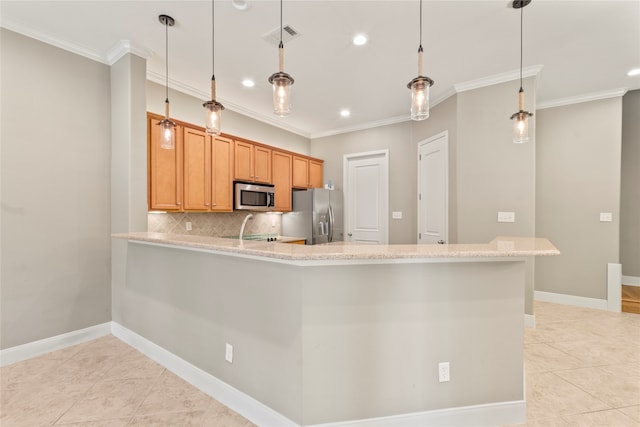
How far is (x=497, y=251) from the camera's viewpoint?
4.95 ft

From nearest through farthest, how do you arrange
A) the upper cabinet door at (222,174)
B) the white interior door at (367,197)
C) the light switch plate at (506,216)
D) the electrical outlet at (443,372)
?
the electrical outlet at (443,372)
the light switch plate at (506,216)
the upper cabinet door at (222,174)
the white interior door at (367,197)

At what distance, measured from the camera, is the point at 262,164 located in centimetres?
440

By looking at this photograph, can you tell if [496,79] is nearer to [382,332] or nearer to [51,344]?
[382,332]

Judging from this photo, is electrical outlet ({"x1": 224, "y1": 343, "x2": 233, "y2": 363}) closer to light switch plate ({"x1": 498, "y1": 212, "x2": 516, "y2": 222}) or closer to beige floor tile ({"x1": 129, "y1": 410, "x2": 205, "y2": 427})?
beige floor tile ({"x1": 129, "y1": 410, "x2": 205, "y2": 427})

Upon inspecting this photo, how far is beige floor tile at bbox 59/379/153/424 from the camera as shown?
72.5 inches

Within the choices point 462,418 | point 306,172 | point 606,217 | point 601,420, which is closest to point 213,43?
point 306,172

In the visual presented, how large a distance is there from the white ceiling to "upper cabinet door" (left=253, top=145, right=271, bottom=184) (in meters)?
0.88

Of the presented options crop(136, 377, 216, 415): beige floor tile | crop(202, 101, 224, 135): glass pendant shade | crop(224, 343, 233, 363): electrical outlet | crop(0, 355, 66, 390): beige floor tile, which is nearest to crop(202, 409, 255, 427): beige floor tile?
crop(136, 377, 216, 415): beige floor tile

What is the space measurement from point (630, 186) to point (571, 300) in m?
1.82

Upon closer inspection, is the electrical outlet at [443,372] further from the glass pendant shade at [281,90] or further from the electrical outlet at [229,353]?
the glass pendant shade at [281,90]

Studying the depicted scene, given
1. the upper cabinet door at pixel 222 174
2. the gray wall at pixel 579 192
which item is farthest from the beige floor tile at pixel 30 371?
the gray wall at pixel 579 192

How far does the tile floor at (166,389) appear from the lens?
5.93ft

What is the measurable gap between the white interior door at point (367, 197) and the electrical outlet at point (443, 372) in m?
3.24

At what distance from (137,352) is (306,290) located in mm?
2079
